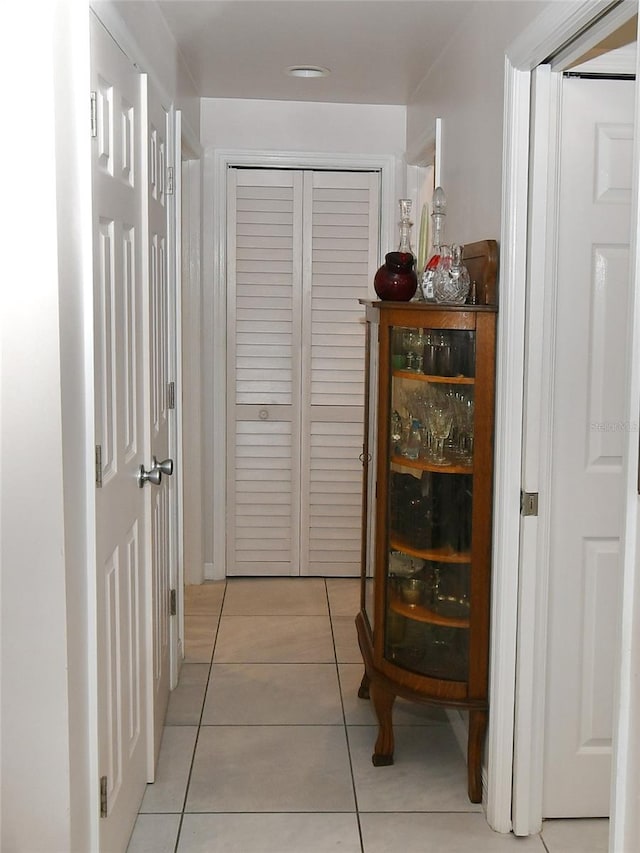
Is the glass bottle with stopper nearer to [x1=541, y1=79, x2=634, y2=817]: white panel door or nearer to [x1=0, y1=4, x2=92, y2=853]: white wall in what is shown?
[x1=541, y1=79, x2=634, y2=817]: white panel door

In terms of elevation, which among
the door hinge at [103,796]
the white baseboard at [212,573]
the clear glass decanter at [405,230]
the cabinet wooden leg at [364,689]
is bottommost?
the cabinet wooden leg at [364,689]

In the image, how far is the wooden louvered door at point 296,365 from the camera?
4.80 meters

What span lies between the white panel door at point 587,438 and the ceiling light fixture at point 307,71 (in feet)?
5.82

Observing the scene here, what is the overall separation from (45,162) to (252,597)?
10.8 feet

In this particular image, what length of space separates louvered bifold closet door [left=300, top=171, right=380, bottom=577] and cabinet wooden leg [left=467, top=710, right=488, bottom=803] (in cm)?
228

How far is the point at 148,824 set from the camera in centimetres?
262

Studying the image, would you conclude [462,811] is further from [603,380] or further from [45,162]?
[45,162]

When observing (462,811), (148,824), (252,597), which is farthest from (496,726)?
(252,597)

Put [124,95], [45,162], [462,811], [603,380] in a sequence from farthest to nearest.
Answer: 1. [462,811]
2. [603,380]
3. [124,95]
4. [45,162]

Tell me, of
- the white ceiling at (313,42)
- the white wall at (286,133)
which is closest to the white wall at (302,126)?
the white wall at (286,133)

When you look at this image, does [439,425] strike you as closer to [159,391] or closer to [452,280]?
[452,280]

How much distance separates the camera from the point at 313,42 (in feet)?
11.7

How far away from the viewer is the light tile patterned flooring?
8.46ft

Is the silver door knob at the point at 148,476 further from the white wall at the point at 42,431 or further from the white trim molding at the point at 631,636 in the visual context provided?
the white trim molding at the point at 631,636
